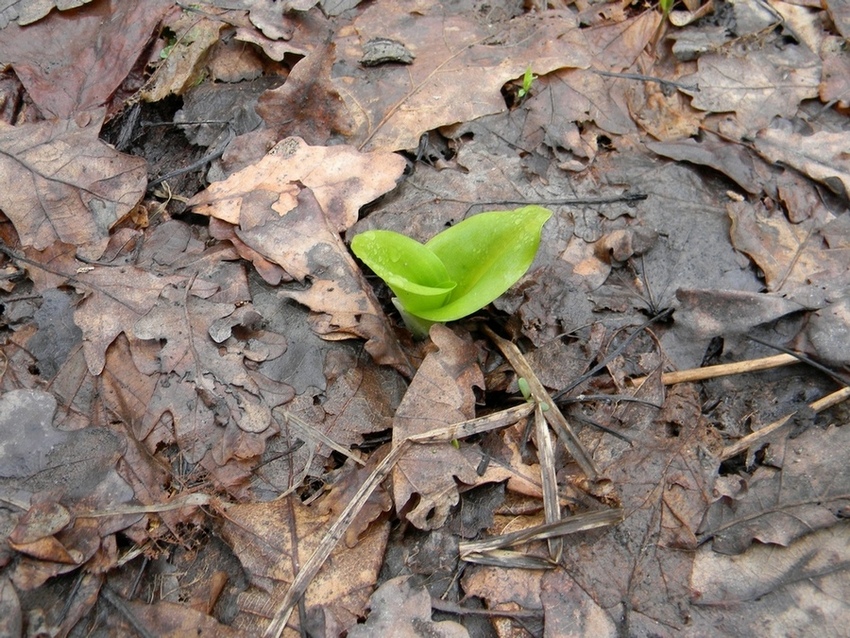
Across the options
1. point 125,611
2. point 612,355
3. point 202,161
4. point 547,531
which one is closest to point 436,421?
point 547,531

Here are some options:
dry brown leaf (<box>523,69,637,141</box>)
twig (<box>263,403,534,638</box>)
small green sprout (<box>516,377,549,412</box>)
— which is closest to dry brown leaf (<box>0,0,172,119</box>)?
dry brown leaf (<box>523,69,637,141</box>)

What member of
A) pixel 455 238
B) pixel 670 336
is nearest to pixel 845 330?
pixel 670 336

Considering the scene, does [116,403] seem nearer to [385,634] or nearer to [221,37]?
[385,634]

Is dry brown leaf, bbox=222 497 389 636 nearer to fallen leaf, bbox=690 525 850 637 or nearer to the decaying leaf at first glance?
fallen leaf, bbox=690 525 850 637

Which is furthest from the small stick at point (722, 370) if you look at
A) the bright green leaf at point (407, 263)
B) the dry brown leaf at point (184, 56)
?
the dry brown leaf at point (184, 56)

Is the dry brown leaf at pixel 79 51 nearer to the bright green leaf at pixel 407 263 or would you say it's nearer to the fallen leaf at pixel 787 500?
the bright green leaf at pixel 407 263

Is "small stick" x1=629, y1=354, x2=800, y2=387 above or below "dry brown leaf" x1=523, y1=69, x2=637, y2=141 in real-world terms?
below
